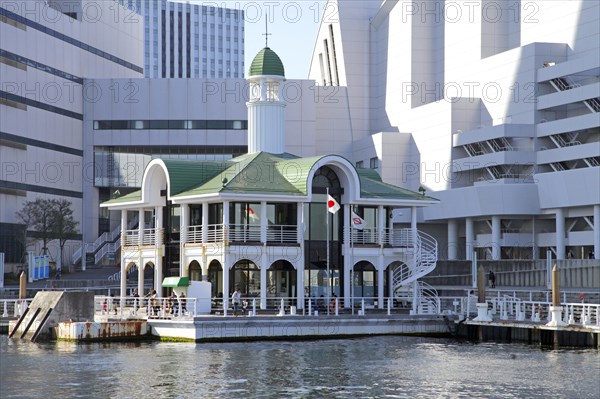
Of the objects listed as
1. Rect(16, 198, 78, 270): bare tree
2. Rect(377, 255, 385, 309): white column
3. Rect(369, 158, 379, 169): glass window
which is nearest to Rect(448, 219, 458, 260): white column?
Rect(369, 158, 379, 169): glass window

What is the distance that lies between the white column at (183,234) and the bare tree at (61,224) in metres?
43.0


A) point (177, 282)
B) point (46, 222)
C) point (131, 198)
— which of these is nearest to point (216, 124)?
point (46, 222)

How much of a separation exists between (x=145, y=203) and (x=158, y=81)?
189 ft

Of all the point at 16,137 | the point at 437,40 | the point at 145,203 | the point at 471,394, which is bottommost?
the point at 471,394

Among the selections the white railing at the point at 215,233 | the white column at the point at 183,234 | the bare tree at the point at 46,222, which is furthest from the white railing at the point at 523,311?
the bare tree at the point at 46,222

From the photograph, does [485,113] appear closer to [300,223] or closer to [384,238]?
[384,238]

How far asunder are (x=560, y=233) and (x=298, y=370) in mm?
62333

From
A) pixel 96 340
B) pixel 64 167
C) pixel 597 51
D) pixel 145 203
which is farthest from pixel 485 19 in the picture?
pixel 96 340

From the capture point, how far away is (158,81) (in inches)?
5118

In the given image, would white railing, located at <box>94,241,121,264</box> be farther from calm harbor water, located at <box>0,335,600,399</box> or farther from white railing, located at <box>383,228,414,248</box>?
calm harbor water, located at <box>0,335,600,399</box>

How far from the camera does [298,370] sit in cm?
5116

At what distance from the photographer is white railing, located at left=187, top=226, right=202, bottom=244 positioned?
70.7 metres

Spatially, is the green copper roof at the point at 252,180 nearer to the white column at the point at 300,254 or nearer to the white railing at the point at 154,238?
the white column at the point at 300,254

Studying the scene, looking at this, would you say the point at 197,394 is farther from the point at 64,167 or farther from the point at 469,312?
the point at 64,167
